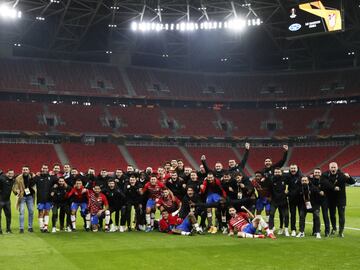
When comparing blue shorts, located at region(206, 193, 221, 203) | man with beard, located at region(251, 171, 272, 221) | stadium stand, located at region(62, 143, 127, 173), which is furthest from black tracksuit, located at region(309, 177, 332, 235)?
stadium stand, located at region(62, 143, 127, 173)

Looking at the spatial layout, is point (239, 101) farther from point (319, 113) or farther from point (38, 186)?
point (38, 186)

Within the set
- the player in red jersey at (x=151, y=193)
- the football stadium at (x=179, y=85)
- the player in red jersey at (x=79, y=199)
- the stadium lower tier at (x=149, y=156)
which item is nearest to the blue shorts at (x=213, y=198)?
the player in red jersey at (x=151, y=193)

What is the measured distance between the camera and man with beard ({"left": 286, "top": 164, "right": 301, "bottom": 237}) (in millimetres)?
15117

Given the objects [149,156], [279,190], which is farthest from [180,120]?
[279,190]

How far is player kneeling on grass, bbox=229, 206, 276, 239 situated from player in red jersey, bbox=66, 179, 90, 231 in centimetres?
524

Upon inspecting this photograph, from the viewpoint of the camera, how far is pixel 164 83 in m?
66.2

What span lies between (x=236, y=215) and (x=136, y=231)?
147 inches

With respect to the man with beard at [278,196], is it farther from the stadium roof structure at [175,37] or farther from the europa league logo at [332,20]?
the stadium roof structure at [175,37]

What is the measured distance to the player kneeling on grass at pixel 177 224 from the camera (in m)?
15.5

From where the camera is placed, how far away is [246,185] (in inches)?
631

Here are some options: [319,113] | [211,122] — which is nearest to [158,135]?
[211,122]

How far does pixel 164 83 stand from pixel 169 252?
181ft

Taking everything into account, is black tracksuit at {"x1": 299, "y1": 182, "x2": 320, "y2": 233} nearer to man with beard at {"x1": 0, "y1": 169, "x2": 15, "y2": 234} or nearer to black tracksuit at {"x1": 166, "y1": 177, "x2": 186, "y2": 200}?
black tracksuit at {"x1": 166, "y1": 177, "x2": 186, "y2": 200}

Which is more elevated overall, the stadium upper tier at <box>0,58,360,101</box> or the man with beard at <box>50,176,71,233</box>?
the stadium upper tier at <box>0,58,360,101</box>
